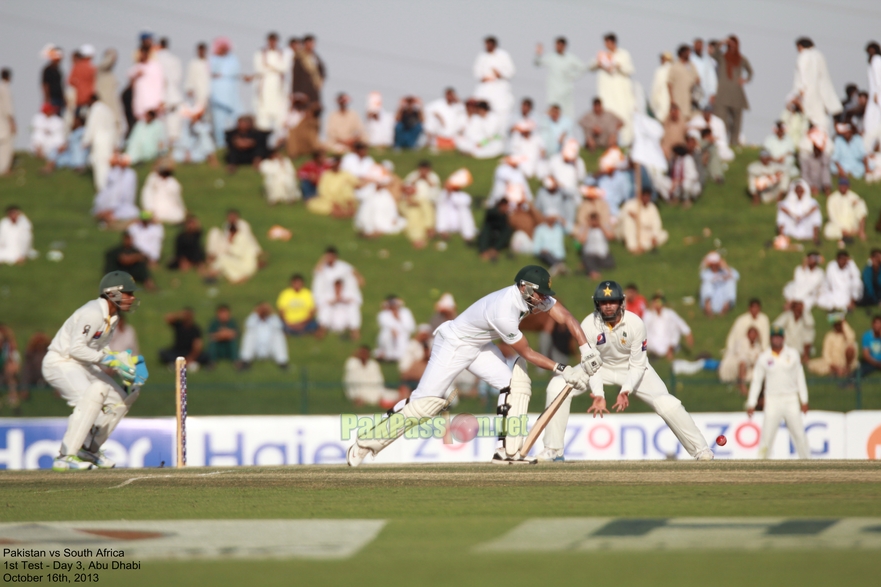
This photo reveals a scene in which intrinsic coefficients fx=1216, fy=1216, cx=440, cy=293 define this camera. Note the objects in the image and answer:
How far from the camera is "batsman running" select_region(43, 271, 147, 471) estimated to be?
1252 cm

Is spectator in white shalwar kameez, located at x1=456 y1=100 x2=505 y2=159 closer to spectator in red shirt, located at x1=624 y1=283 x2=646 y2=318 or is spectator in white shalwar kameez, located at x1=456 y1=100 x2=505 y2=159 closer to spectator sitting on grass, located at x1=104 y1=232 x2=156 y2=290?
spectator in red shirt, located at x1=624 y1=283 x2=646 y2=318

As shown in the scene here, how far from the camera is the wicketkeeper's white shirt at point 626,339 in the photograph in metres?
12.6

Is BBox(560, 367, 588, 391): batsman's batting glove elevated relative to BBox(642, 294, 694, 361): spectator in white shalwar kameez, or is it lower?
lower

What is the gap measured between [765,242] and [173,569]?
70.3ft

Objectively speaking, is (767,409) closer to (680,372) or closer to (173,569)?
(680,372)

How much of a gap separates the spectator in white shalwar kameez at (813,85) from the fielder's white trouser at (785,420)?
1168 centimetres

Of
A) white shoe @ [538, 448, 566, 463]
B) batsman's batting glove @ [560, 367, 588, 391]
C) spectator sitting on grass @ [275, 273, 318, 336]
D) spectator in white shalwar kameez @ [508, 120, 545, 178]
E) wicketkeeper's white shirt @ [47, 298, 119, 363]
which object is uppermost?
spectator in white shalwar kameez @ [508, 120, 545, 178]

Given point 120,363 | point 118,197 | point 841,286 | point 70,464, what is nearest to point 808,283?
point 841,286

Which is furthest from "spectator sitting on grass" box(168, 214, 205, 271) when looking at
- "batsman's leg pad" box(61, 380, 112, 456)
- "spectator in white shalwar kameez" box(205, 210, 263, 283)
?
"batsman's leg pad" box(61, 380, 112, 456)

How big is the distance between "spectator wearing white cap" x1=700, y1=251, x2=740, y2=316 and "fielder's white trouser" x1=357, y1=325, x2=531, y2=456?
486 inches

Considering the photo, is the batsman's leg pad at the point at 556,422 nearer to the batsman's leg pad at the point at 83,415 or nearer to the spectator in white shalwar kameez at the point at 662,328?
the batsman's leg pad at the point at 83,415

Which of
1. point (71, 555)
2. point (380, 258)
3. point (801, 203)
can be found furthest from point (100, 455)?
point (801, 203)

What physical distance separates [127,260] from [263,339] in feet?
11.4

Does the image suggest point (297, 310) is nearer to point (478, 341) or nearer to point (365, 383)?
point (365, 383)
